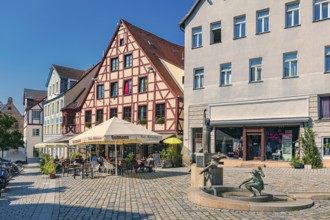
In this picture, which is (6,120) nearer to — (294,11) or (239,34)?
(239,34)

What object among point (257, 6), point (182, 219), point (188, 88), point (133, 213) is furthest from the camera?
point (188, 88)

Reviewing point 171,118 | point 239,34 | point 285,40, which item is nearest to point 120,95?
point 171,118

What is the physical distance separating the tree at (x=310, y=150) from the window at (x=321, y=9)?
654 centimetres

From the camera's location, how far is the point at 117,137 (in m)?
16.8

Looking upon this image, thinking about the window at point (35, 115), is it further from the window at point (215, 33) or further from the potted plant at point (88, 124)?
the window at point (215, 33)

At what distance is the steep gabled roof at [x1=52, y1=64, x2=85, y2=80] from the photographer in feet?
160

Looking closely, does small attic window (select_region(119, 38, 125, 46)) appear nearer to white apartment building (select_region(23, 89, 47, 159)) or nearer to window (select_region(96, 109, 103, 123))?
window (select_region(96, 109, 103, 123))

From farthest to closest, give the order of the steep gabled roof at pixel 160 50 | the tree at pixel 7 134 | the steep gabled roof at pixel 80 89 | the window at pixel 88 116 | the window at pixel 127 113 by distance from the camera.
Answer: the steep gabled roof at pixel 80 89
the window at pixel 88 116
the window at pixel 127 113
the steep gabled roof at pixel 160 50
the tree at pixel 7 134

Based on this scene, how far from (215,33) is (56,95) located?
29.8 meters

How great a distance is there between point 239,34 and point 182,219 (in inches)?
727

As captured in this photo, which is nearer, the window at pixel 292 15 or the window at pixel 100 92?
the window at pixel 292 15

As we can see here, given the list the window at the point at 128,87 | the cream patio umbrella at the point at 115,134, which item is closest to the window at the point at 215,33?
the window at the point at 128,87

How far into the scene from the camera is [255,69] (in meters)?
23.5

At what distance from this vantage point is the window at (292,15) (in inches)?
858
